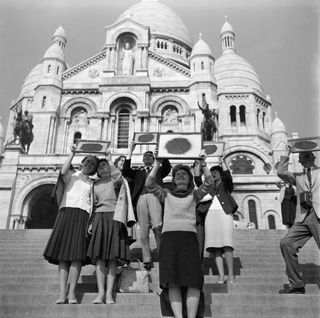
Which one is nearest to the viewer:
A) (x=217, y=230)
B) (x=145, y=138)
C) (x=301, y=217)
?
(x=301, y=217)

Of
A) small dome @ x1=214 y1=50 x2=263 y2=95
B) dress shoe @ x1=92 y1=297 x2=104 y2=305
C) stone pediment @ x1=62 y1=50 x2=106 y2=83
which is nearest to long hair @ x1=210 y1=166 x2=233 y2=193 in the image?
dress shoe @ x1=92 y1=297 x2=104 y2=305

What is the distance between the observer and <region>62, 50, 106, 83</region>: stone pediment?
27156 millimetres

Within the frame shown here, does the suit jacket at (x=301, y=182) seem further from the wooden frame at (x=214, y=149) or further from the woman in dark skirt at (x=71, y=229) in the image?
the woman in dark skirt at (x=71, y=229)

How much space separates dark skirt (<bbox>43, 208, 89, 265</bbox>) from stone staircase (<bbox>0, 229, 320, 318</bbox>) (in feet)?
1.86

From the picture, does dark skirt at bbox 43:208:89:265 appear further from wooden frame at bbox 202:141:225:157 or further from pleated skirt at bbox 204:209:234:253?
wooden frame at bbox 202:141:225:157

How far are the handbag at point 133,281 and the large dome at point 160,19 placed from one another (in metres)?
42.2

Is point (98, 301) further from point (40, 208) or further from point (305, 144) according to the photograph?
point (40, 208)

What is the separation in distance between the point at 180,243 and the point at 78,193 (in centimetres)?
183

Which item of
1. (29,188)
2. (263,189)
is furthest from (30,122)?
(263,189)

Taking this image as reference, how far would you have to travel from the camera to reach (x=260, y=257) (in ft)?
26.5

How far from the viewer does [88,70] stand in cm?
2753

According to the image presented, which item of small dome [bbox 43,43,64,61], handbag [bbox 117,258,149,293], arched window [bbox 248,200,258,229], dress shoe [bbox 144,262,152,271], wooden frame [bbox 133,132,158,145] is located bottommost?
handbag [bbox 117,258,149,293]

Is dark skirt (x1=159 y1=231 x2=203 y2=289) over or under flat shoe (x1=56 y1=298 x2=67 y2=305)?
over

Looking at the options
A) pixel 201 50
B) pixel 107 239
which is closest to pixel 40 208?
pixel 201 50
